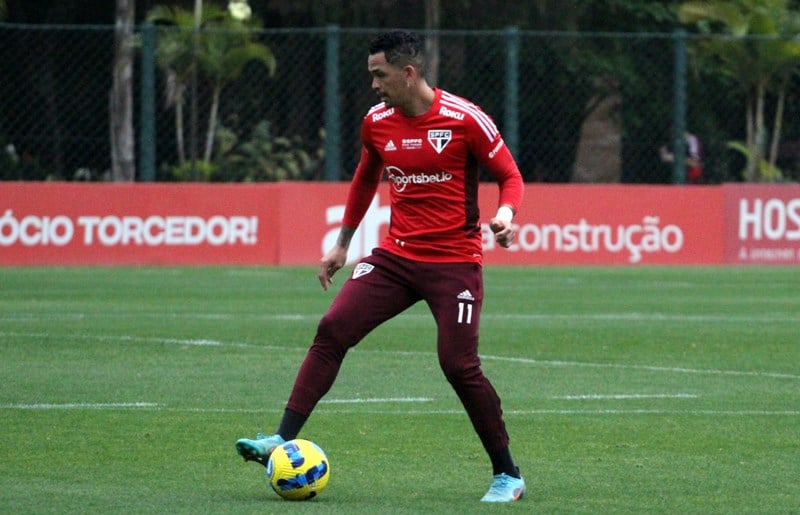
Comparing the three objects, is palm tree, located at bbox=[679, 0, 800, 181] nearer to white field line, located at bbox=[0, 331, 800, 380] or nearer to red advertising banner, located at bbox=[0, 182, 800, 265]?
red advertising banner, located at bbox=[0, 182, 800, 265]

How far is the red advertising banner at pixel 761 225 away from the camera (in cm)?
2561

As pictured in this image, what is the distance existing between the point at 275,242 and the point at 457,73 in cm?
582

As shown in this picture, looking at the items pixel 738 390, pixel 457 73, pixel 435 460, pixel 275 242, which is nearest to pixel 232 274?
pixel 275 242

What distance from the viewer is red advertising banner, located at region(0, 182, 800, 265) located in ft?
76.7

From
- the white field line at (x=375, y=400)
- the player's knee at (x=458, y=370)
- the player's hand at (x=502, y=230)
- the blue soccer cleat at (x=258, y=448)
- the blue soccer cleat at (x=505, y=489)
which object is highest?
the player's hand at (x=502, y=230)

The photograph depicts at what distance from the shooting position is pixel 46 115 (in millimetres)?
26844

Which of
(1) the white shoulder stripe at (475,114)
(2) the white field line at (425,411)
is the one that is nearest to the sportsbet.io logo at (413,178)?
(1) the white shoulder stripe at (475,114)

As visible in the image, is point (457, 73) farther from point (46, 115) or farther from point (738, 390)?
point (738, 390)

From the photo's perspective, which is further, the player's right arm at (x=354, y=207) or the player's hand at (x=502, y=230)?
the player's right arm at (x=354, y=207)

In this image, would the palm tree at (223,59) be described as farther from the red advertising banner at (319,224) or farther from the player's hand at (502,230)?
the player's hand at (502,230)

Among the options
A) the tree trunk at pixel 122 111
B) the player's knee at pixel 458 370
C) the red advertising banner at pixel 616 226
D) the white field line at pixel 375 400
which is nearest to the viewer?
the player's knee at pixel 458 370

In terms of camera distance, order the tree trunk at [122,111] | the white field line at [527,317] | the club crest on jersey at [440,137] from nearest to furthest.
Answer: the club crest on jersey at [440,137]
the white field line at [527,317]
the tree trunk at [122,111]

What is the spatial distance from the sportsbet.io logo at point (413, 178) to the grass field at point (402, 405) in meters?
1.23

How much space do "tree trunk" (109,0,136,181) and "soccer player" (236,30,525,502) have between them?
19427 millimetres
